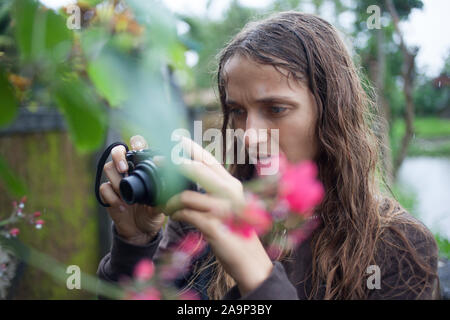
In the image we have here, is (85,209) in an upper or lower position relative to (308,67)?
lower

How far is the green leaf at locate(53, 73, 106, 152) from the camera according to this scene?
0.28 meters

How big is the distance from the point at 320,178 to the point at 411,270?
277 millimetres

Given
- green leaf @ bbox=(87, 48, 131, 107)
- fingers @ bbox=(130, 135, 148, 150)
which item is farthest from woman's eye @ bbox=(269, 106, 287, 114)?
green leaf @ bbox=(87, 48, 131, 107)

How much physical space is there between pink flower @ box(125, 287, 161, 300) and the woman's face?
372 millimetres

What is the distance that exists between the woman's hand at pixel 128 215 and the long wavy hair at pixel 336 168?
16cm

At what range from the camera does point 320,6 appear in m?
3.41

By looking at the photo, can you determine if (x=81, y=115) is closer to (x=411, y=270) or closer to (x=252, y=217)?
(x=252, y=217)

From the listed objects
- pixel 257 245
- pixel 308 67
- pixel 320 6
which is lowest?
pixel 257 245

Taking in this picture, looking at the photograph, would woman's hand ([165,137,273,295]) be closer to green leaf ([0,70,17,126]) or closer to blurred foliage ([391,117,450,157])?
green leaf ([0,70,17,126])

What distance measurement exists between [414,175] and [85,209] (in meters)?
3.48
